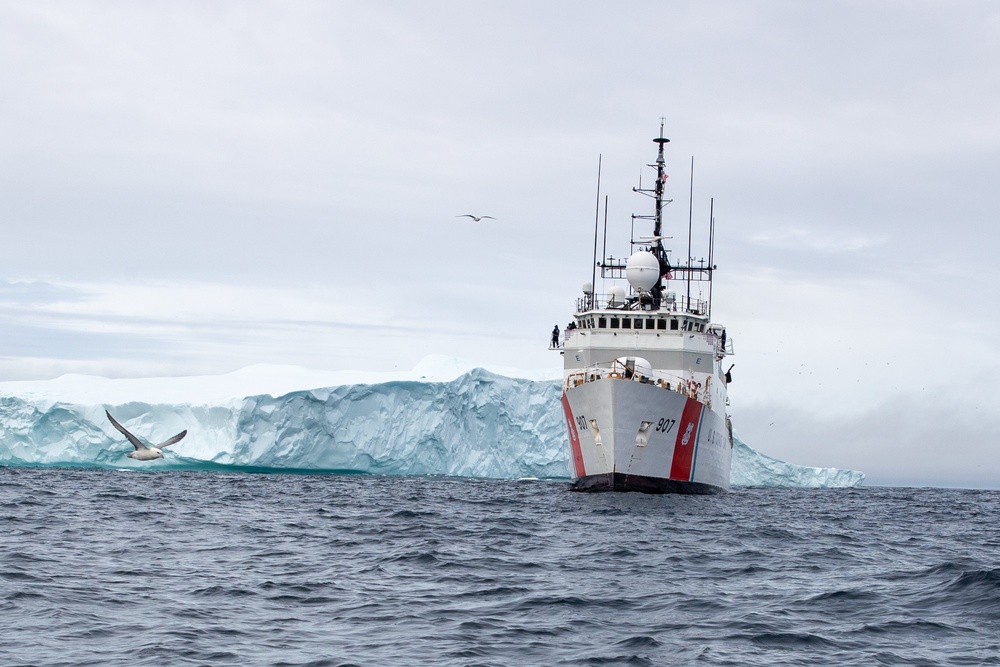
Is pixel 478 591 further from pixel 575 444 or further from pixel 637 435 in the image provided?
pixel 575 444

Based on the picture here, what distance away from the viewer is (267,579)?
40.2 feet

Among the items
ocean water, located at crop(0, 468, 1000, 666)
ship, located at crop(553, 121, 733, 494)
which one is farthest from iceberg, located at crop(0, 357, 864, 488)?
ocean water, located at crop(0, 468, 1000, 666)

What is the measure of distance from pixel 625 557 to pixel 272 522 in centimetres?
752

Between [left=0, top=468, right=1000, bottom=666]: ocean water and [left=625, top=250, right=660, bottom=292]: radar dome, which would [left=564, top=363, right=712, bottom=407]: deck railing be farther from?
[left=0, top=468, right=1000, bottom=666]: ocean water

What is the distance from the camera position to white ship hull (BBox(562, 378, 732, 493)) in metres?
30.1

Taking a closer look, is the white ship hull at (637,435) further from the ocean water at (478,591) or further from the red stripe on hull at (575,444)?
the ocean water at (478,591)

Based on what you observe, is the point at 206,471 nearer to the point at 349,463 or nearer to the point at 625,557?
the point at 349,463

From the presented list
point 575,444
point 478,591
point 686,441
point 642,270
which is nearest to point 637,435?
point 686,441

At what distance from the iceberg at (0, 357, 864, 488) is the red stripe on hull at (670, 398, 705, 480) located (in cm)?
2028

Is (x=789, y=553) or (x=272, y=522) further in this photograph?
(x=272, y=522)

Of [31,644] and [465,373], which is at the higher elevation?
[465,373]

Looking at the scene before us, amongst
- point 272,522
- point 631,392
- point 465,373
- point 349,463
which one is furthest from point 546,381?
point 272,522

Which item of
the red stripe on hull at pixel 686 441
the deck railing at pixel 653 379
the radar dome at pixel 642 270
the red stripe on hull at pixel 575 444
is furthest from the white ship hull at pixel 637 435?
the radar dome at pixel 642 270

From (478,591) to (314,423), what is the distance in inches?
1549
